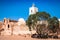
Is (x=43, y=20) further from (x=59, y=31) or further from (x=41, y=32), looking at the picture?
(x=59, y=31)

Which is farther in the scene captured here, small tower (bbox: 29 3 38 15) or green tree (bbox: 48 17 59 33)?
small tower (bbox: 29 3 38 15)

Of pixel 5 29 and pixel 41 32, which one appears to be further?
pixel 5 29

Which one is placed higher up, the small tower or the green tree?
the small tower

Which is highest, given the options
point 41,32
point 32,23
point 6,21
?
point 6,21

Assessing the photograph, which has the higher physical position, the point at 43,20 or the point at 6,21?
the point at 6,21

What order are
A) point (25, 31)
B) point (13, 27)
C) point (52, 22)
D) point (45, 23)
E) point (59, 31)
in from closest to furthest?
1. point (52, 22)
2. point (45, 23)
3. point (59, 31)
4. point (25, 31)
5. point (13, 27)

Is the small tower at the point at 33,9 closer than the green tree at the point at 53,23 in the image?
No

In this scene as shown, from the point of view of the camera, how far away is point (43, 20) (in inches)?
400

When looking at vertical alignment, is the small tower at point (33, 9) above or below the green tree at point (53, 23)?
above

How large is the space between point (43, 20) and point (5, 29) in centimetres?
751

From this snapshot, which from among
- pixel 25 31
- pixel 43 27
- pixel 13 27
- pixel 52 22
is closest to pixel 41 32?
pixel 43 27

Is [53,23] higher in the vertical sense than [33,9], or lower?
lower

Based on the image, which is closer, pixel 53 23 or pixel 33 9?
pixel 53 23

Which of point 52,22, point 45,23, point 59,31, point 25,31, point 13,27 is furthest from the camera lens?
point 13,27
